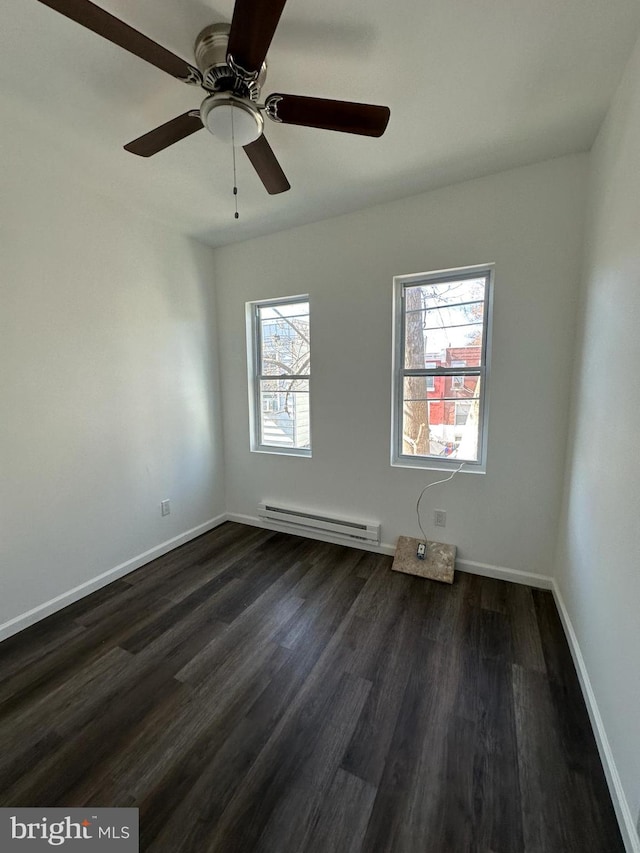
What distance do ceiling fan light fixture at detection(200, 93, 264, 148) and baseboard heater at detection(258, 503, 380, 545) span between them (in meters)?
2.52

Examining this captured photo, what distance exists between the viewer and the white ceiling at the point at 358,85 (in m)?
1.21

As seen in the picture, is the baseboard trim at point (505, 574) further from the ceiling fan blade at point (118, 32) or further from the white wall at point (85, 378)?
the ceiling fan blade at point (118, 32)

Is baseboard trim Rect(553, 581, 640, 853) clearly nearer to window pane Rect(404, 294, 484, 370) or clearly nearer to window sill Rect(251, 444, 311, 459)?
window pane Rect(404, 294, 484, 370)

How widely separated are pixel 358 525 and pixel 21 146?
10.4ft

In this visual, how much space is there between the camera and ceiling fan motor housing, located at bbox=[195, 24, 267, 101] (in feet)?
3.99

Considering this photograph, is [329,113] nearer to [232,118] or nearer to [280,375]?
[232,118]

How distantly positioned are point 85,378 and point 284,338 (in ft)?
5.19

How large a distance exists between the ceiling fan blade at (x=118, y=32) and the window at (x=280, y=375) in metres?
1.79

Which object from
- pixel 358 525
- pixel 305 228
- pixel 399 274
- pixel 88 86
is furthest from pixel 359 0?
pixel 358 525

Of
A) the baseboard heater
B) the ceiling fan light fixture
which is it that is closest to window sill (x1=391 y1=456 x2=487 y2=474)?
the baseboard heater

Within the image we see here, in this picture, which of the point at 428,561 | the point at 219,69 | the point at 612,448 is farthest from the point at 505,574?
the point at 219,69

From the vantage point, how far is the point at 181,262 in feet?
9.39

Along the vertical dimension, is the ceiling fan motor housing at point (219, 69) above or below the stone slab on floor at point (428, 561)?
above

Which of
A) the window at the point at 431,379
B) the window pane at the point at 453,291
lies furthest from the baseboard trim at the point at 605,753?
the window pane at the point at 453,291
